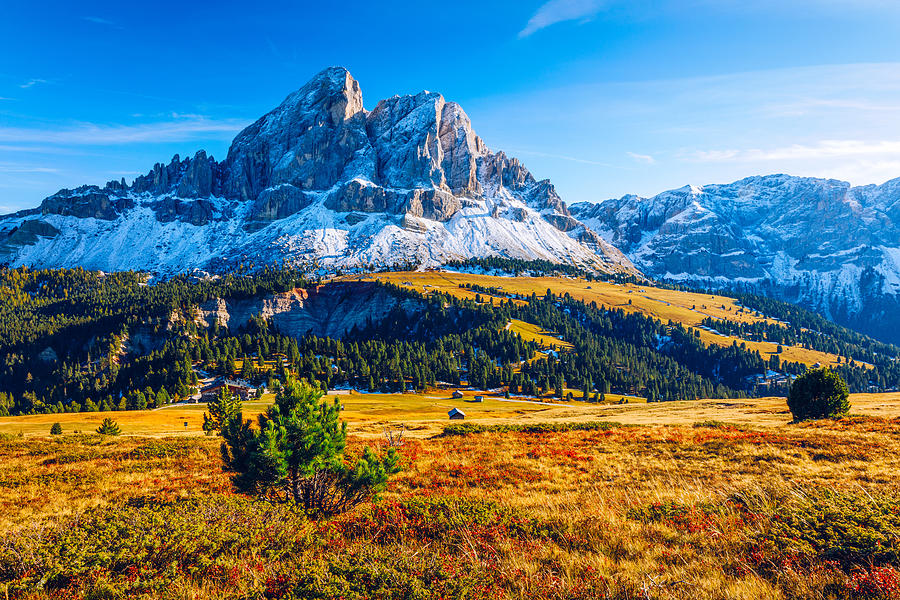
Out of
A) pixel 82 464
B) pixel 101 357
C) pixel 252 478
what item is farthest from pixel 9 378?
pixel 252 478

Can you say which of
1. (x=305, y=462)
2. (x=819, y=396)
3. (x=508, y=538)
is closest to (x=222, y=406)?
(x=305, y=462)

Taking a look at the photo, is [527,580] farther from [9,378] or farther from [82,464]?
[9,378]

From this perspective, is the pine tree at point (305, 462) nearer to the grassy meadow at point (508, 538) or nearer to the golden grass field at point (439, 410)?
the grassy meadow at point (508, 538)

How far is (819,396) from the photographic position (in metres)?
43.4

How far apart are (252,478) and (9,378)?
243 m

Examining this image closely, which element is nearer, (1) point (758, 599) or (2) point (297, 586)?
(1) point (758, 599)

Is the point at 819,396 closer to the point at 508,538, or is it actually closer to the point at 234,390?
the point at 508,538

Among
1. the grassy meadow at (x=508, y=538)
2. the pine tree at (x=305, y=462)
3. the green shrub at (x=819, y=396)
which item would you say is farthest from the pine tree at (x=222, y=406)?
the green shrub at (x=819, y=396)

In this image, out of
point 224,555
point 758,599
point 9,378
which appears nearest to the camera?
point 758,599

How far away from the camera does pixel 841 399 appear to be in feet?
139

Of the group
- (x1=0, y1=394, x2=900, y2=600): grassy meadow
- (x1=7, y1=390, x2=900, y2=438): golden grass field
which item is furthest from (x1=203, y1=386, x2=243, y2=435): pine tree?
(x1=7, y1=390, x2=900, y2=438): golden grass field

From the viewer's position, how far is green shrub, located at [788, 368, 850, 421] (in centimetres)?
4238

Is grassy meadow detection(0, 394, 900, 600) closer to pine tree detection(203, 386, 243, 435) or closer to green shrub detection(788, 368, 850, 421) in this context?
pine tree detection(203, 386, 243, 435)

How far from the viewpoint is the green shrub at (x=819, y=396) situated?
42.4 metres
